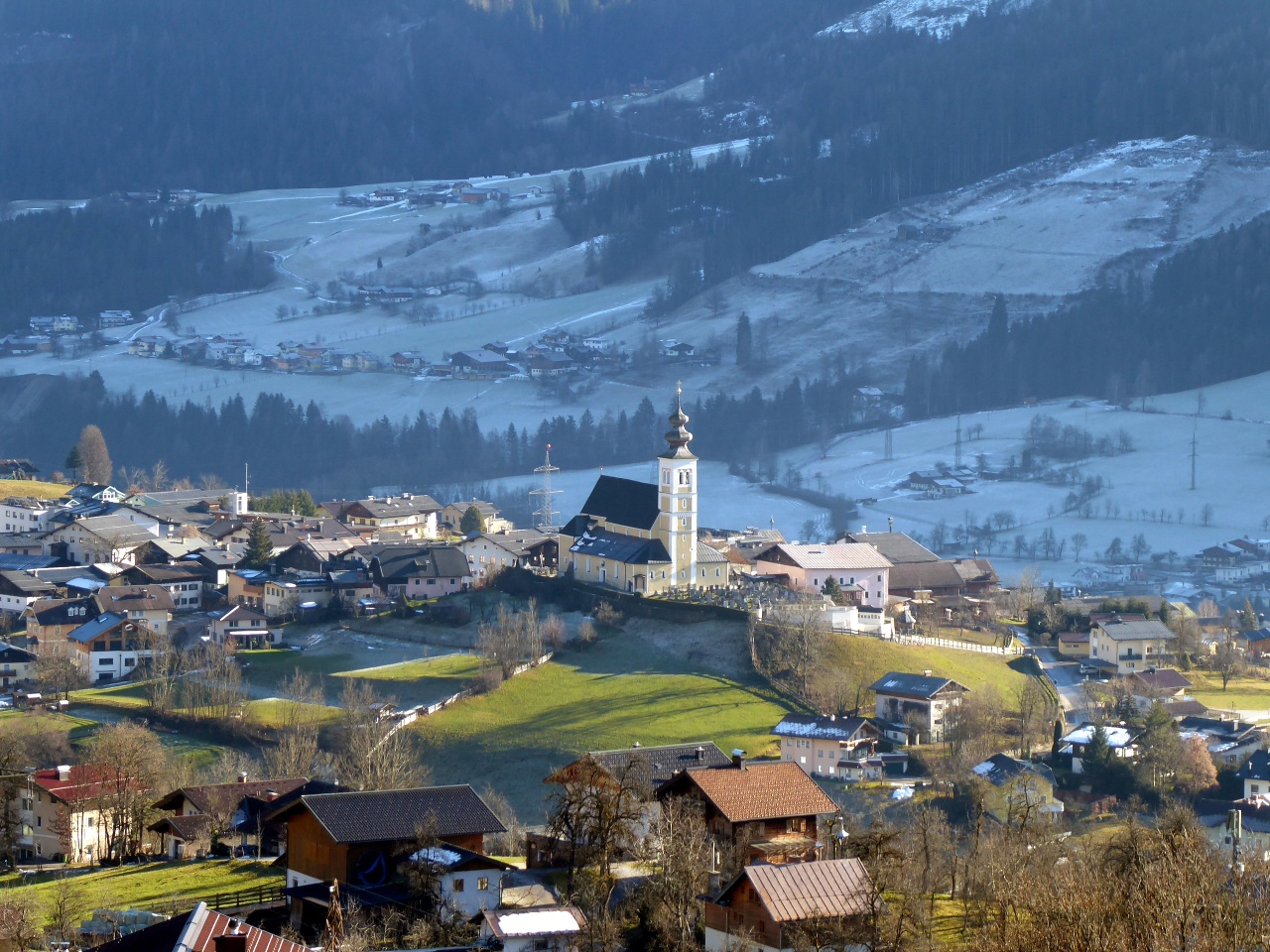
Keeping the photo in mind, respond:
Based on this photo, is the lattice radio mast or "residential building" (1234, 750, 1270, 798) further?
the lattice radio mast

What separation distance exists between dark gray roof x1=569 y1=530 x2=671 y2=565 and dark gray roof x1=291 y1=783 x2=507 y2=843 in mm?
22689

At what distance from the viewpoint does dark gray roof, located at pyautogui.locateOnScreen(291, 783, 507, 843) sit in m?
23.9

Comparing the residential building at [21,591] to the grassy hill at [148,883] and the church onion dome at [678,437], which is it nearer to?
the church onion dome at [678,437]

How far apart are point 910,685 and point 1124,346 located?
64417 mm

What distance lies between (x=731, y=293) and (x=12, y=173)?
89.6 m

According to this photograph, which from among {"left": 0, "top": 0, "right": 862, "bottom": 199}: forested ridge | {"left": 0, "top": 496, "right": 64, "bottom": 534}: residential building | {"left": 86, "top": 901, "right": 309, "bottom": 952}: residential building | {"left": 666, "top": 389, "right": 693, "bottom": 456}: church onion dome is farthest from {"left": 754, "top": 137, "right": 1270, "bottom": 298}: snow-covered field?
{"left": 86, "top": 901, "right": 309, "bottom": 952}: residential building

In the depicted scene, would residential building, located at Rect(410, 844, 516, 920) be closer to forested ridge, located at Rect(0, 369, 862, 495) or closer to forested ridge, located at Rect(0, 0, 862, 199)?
forested ridge, located at Rect(0, 369, 862, 495)

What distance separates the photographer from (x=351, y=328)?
125 metres

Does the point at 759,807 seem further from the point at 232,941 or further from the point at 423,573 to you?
the point at 423,573

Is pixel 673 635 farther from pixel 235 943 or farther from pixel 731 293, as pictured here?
pixel 731 293

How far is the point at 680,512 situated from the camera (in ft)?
158

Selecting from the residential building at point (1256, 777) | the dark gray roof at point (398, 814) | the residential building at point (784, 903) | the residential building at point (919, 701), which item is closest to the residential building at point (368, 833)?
the dark gray roof at point (398, 814)

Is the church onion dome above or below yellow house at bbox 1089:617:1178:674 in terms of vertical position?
above

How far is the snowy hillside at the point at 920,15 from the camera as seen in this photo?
16450 centimetres
